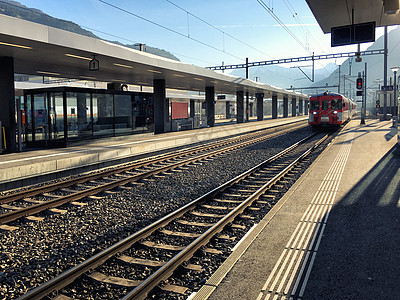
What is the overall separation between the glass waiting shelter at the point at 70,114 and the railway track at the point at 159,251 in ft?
30.1

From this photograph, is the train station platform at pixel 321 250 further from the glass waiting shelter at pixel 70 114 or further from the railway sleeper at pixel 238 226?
the glass waiting shelter at pixel 70 114

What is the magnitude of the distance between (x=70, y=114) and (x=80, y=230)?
980cm

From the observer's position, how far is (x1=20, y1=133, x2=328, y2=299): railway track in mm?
4043

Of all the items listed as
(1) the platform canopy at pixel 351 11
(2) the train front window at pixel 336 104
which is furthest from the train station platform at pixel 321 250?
(2) the train front window at pixel 336 104

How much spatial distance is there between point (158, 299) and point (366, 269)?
2.57m

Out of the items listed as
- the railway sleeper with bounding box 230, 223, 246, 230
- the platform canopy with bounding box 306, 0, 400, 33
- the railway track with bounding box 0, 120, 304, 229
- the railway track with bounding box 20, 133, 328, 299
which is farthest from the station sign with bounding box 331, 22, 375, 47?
the railway sleeper with bounding box 230, 223, 246, 230

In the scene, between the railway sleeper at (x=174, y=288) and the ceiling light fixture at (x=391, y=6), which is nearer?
the railway sleeper at (x=174, y=288)

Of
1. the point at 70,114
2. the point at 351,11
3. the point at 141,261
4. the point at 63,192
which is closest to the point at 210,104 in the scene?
the point at 70,114

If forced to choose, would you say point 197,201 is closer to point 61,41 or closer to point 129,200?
point 129,200

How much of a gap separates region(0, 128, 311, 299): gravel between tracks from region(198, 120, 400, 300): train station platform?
84.4 inches

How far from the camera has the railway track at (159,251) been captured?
4043 mm

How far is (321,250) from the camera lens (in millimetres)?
4840

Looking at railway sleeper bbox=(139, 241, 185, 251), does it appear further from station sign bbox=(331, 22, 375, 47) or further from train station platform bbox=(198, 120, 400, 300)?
station sign bbox=(331, 22, 375, 47)

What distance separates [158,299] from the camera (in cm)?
384
